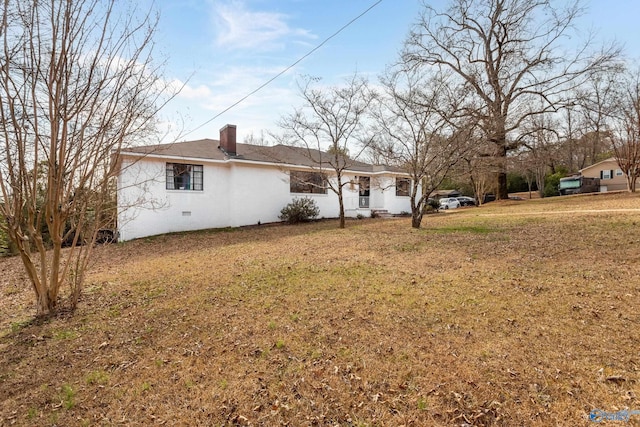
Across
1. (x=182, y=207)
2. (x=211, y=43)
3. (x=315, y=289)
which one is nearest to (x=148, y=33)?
(x=211, y=43)

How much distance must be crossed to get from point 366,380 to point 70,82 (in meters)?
5.56

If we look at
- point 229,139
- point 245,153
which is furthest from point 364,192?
point 229,139

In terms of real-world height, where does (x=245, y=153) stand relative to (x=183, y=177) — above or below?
above

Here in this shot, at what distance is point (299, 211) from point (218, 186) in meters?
4.37

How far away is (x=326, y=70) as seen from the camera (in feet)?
42.6

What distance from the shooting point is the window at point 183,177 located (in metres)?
14.9

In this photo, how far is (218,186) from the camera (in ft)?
53.5

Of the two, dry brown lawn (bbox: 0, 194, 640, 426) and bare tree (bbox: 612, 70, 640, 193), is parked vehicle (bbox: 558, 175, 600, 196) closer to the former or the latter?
bare tree (bbox: 612, 70, 640, 193)

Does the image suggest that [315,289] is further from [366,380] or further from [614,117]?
[614,117]

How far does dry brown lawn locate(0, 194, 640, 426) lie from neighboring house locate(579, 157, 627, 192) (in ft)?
111

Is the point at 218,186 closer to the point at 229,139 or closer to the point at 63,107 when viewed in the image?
the point at 229,139

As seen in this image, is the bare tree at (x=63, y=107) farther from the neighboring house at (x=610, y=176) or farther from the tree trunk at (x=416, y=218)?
the neighboring house at (x=610, y=176)

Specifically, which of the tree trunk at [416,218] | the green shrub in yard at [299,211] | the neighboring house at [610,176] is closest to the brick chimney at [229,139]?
the green shrub in yard at [299,211]

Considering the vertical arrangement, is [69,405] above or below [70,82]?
below
